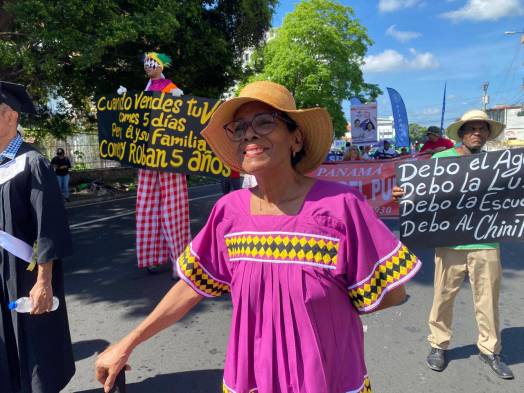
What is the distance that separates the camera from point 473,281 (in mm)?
3031

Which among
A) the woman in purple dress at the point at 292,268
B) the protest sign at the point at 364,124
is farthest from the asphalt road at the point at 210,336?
the protest sign at the point at 364,124

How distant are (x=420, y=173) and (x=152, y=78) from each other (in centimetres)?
321

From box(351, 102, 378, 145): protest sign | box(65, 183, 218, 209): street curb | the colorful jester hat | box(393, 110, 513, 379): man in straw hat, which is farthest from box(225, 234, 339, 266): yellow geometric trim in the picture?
box(351, 102, 378, 145): protest sign

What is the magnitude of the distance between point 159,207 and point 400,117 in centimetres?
1700

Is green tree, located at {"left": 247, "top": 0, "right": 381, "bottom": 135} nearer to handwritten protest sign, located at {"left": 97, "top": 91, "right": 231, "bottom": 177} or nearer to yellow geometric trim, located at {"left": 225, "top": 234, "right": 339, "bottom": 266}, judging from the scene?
handwritten protest sign, located at {"left": 97, "top": 91, "right": 231, "bottom": 177}

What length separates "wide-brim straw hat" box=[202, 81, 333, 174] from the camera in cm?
141

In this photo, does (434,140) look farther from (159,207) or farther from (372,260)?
(372,260)

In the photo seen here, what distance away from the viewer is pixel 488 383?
2832 mm

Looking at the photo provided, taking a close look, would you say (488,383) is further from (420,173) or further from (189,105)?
(189,105)

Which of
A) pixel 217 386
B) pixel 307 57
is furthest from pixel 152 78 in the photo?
pixel 307 57

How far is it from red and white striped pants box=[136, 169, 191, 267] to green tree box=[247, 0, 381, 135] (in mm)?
24676

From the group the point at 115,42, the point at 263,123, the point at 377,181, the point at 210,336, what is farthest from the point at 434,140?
the point at 263,123

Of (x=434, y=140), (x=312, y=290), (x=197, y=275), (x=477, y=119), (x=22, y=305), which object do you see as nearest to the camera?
(x=312, y=290)

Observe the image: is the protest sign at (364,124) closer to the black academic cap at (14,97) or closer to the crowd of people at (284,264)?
the black academic cap at (14,97)
